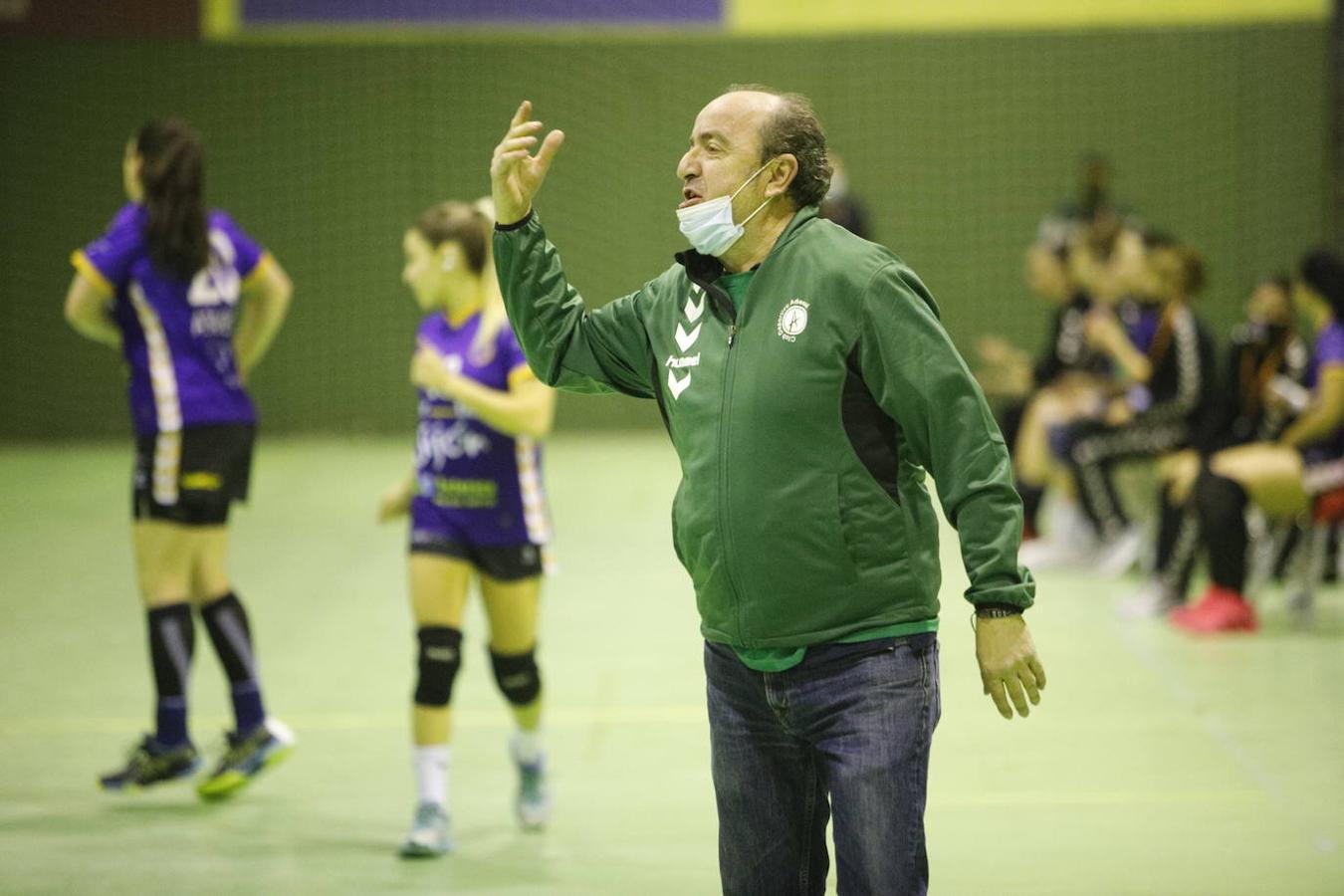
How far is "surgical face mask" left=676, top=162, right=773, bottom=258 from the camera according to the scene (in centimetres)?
266

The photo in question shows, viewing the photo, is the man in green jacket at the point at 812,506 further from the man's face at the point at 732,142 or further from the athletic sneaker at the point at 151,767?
the athletic sneaker at the point at 151,767

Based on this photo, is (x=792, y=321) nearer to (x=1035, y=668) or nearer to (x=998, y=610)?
(x=998, y=610)

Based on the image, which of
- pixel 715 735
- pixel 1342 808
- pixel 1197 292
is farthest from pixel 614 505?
pixel 715 735

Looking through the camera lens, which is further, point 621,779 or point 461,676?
point 461,676

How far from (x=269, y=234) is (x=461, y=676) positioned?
807 cm

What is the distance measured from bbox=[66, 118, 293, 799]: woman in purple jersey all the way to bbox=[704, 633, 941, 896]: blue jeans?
7.84 feet

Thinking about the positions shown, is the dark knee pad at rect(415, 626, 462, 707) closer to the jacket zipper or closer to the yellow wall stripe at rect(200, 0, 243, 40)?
the jacket zipper

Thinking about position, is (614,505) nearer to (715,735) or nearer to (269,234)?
(269,234)

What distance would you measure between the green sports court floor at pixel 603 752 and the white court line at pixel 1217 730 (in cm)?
1

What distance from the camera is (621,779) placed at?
16.2ft

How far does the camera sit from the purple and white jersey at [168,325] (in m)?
4.61

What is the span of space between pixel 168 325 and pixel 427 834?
1571 mm

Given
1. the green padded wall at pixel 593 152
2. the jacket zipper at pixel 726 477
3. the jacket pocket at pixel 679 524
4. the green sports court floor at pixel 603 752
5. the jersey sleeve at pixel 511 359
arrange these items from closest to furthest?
the jacket zipper at pixel 726 477
the jacket pocket at pixel 679 524
the green sports court floor at pixel 603 752
the jersey sleeve at pixel 511 359
the green padded wall at pixel 593 152

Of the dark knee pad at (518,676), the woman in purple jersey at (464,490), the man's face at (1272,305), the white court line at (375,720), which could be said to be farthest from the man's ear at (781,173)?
the man's face at (1272,305)
